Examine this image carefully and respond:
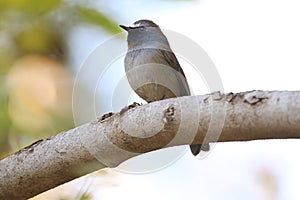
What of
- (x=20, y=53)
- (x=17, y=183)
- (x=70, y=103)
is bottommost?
(x=17, y=183)

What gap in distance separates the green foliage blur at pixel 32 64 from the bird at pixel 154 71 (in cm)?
57

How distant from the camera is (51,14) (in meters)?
2.47

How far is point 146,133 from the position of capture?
6.66 feet

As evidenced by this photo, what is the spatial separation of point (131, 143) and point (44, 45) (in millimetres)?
837

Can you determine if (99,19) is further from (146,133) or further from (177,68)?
(177,68)

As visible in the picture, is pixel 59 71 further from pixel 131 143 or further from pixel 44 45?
pixel 131 143

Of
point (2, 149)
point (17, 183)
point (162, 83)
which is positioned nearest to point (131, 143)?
point (17, 183)

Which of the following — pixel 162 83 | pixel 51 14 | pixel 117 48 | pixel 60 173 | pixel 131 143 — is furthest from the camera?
pixel 162 83

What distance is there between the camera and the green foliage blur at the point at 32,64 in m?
2.36

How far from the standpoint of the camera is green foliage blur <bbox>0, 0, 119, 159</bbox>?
236 centimetres

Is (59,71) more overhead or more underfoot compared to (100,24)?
more underfoot

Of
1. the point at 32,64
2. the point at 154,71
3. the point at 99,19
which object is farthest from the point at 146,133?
Answer: the point at 154,71

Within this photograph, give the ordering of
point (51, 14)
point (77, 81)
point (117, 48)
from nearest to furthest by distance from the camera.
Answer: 1. point (51, 14)
2. point (77, 81)
3. point (117, 48)

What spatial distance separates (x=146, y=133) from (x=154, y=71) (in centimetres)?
129
